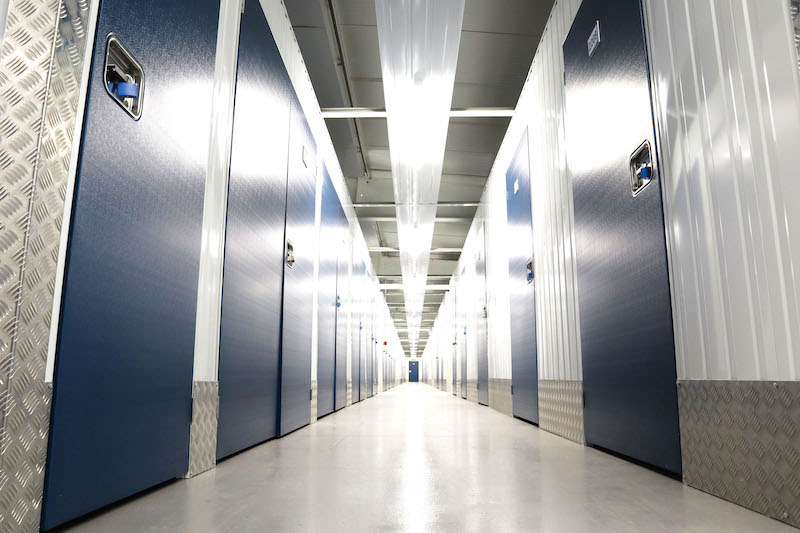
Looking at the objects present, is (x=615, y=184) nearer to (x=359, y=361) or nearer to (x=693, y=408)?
(x=693, y=408)

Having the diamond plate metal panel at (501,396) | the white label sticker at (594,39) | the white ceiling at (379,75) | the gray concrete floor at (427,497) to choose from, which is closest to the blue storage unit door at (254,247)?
the gray concrete floor at (427,497)

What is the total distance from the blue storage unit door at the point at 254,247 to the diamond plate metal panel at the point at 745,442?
8.17 feet

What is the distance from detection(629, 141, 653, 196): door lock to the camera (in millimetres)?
2889

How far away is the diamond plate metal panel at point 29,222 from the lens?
148 centimetres

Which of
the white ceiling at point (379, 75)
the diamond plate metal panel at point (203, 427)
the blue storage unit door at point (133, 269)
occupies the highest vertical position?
the white ceiling at point (379, 75)

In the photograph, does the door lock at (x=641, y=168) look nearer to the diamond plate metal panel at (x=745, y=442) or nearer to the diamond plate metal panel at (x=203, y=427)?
the diamond plate metal panel at (x=745, y=442)

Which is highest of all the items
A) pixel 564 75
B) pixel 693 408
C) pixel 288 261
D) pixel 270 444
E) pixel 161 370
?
pixel 564 75

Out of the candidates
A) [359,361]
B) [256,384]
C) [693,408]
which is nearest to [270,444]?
[256,384]

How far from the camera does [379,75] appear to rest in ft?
22.5

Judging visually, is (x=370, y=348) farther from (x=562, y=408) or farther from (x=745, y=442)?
(x=745, y=442)

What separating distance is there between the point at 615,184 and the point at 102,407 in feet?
9.82

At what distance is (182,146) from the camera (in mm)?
2570

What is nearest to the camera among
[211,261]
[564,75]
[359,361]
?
[211,261]

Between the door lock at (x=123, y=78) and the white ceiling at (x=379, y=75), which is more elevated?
the white ceiling at (x=379, y=75)
